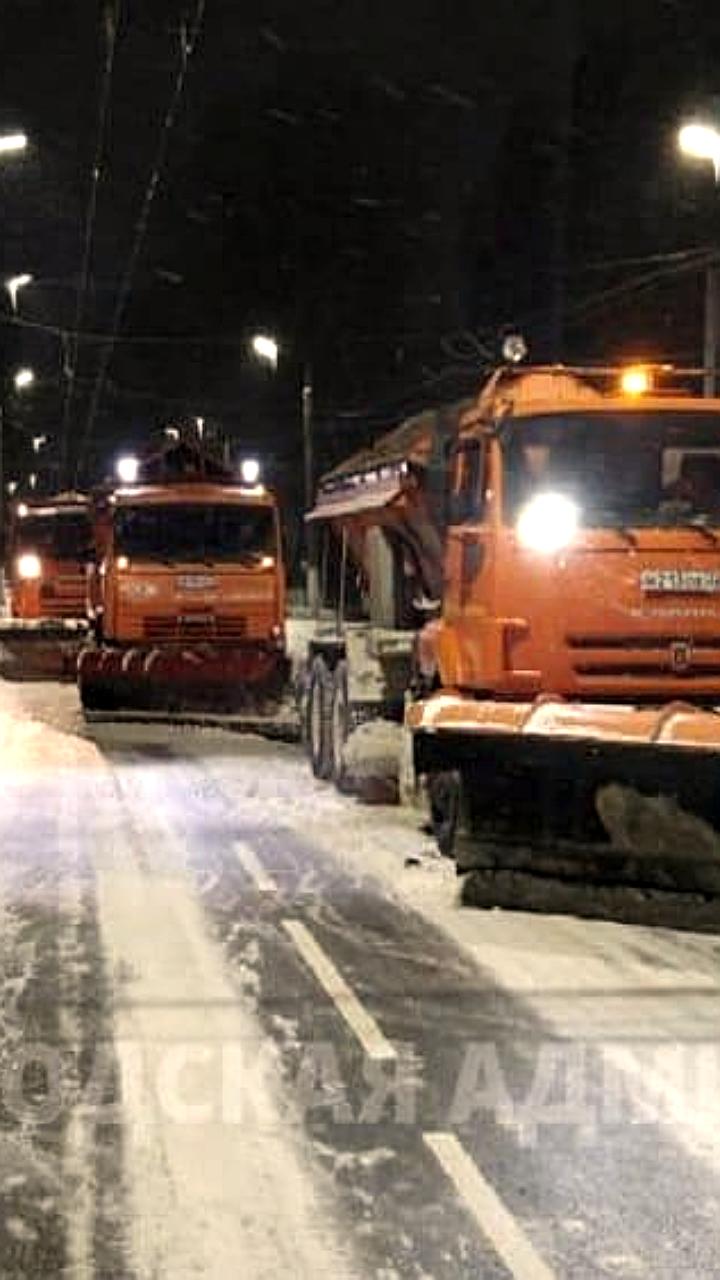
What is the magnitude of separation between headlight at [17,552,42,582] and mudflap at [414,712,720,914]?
2255 centimetres

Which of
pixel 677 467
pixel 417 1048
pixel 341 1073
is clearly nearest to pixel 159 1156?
pixel 341 1073

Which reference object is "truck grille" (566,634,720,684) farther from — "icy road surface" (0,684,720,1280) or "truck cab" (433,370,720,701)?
"icy road surface" (0,684,720,1280)

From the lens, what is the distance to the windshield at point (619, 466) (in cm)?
1095

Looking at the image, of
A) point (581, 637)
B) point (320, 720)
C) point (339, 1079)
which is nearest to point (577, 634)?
point (581, 637)

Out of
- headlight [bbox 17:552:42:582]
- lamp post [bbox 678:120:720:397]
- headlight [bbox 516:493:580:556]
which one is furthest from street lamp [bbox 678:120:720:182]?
headlight [bbox 17:552:42:582]

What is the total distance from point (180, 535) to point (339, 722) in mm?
6760

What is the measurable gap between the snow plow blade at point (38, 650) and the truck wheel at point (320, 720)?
12.5 metres

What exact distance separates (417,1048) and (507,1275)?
2222mm

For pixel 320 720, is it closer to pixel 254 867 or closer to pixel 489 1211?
pixel 254 867

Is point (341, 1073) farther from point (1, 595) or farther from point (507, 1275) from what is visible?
point (1, 595)

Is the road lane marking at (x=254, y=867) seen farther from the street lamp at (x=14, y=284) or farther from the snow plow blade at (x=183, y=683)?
the street lamp at (x=14, y=284)

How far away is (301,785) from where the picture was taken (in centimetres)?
1580

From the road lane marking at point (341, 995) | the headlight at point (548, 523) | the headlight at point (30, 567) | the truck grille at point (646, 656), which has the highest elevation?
the headlight at point (548, 523)

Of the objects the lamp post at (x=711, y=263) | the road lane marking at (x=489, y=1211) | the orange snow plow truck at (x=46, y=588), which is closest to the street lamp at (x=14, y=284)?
the orange snow plow truck at (x=46, y=588)
